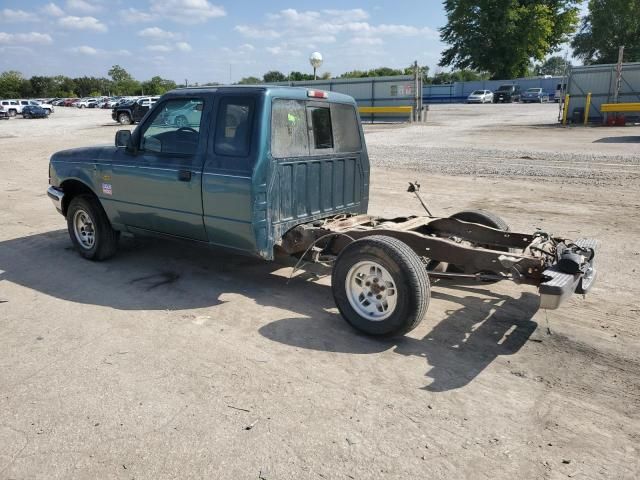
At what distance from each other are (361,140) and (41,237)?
16.1 feet

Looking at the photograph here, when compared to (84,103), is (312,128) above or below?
below

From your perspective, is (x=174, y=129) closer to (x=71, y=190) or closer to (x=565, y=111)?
(x=71, y=190)

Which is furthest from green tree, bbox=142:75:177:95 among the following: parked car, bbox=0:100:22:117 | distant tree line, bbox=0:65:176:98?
parked car, bbox=0:100:22:117

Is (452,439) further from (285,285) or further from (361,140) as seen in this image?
(361,140)

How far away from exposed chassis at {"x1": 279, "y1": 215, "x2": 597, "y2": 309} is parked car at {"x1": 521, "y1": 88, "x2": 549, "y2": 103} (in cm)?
5527

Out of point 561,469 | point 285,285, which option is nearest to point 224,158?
point 285,285

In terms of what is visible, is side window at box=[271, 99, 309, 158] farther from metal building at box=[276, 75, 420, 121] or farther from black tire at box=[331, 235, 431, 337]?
metal building at box=[276, 75, 420, 121]

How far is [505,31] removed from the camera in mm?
63750

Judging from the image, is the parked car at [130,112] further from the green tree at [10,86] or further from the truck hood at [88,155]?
the green tree at [10,86]

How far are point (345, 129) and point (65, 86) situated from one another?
107 metres

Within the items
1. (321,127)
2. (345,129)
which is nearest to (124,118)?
(345,129)

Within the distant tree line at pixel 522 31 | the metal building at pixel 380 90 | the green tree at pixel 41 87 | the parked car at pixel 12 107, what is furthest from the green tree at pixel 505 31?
the green tree at pixel 41 87

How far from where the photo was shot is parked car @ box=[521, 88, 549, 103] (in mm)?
54469

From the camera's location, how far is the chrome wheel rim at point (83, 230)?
21.3 feet
